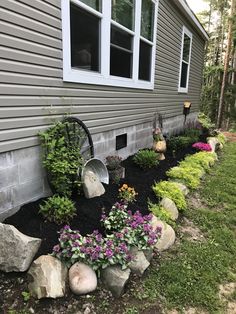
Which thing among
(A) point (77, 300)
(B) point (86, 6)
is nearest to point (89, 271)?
(A) point (77, 300)

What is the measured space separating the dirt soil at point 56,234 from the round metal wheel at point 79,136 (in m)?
0.60

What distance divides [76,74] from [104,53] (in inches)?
32.5

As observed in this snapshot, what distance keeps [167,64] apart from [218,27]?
21.1 meters

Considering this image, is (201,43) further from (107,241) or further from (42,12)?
(107,241)

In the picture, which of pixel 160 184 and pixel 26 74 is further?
pixel 160 184

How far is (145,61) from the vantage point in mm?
5824

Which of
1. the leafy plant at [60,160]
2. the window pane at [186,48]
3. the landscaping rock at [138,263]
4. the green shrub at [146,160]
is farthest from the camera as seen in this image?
the window pane at [186,48]

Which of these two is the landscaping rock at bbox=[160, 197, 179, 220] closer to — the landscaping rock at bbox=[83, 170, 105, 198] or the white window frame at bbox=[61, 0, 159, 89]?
the landscaping rock at bbox=[83, 170, 105, 198]

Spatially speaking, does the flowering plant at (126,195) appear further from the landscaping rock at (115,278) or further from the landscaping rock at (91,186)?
the landscaping rock at (115,278)

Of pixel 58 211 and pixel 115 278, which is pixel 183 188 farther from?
pixel 115 278

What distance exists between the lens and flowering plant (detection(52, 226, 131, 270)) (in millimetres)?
2176

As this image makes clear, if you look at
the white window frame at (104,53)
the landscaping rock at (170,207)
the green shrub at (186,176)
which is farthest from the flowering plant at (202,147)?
the landscaping rock at (170,207)

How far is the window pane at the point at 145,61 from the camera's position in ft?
18.3

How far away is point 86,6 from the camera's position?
350 cm
